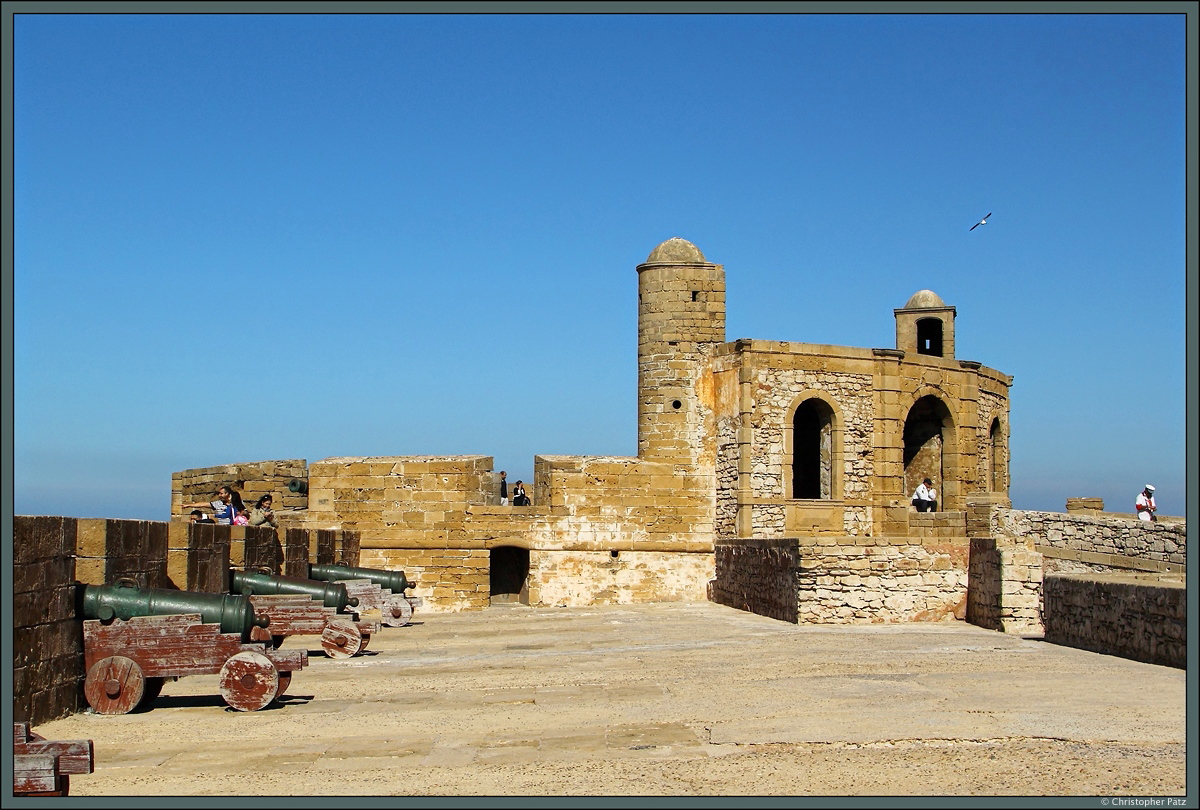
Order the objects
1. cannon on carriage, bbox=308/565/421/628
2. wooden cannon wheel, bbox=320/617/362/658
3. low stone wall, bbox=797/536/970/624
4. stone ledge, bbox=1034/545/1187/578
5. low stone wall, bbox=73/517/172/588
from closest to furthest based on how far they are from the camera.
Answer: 1. low stone wall, bbox=73/517/172/588
2. wooden cannon wheel, bbox=320/617/362/658
3. low stone wall, bbox=797/536/970/624
4. cannon on carriage, bbox=308/565/421/628
5. stone ledge, bbox=1034/545/1187/578

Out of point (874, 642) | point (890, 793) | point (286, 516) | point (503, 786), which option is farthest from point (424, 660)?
point (286, 516)

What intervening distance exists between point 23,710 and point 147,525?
2515 millimetres

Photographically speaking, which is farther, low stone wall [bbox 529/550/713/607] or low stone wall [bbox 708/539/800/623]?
low stone wall [bbox 529/550/713/607]

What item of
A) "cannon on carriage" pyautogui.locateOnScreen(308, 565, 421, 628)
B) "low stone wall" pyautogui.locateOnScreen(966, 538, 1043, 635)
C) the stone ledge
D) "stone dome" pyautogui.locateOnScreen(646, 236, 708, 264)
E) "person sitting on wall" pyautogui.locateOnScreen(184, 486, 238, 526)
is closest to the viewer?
"low stone wall" pyautogui.locateOnScreen(966, 538, 1043, 635)

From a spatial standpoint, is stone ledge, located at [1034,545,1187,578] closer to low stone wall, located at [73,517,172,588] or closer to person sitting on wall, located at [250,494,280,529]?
person sitting on wall, located at [250,494,280,529]

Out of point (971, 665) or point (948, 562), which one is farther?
point (948, 562)

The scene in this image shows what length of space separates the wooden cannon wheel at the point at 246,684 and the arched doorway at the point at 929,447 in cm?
1639

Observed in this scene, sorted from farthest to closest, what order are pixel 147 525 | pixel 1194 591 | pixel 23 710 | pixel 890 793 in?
pixel 147 525 < pixel 1194 591 < pixel 23 710 < pixel 890 793

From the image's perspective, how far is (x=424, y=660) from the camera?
37.9ft

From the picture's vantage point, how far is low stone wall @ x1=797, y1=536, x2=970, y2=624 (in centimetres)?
1434

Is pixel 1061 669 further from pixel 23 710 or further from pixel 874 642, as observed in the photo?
pixel 23 710

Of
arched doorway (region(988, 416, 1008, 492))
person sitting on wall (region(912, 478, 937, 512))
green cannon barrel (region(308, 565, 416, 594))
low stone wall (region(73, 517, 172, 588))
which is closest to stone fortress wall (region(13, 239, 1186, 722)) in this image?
person sitting on wall (region(912, 478, 937, 512))

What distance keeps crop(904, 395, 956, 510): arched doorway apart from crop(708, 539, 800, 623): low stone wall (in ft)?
16.3

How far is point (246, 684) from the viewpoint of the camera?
26.3 ft
